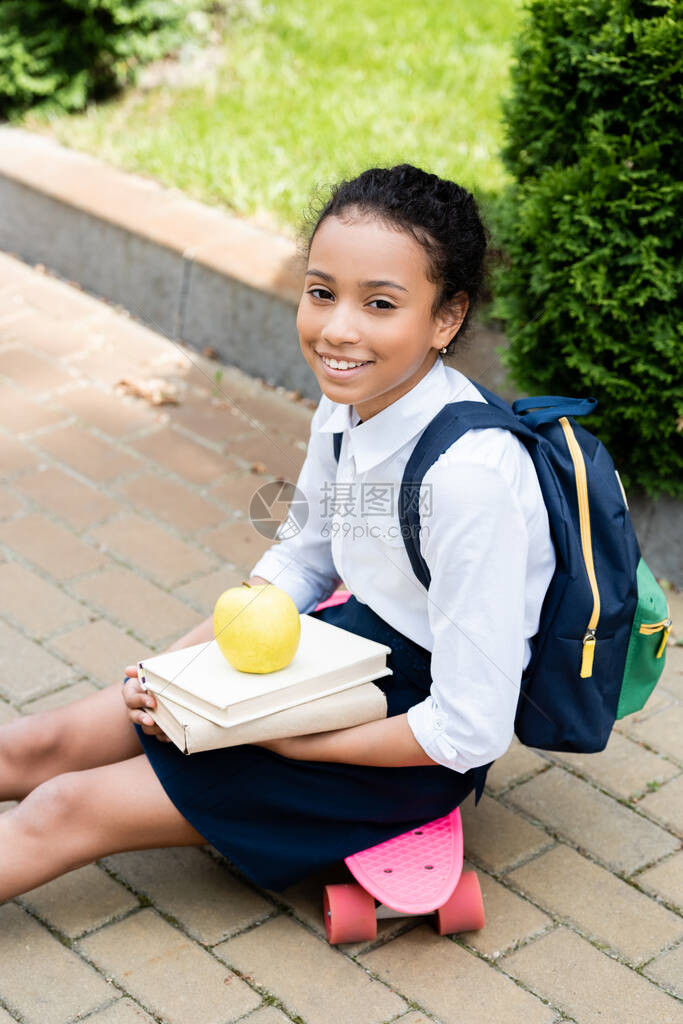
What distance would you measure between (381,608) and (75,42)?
4599mm

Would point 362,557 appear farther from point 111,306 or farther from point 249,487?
point 111,306

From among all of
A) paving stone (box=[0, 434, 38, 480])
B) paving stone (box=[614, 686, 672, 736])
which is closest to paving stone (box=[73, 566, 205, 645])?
paving stone (box=[0, 434, 38, 480])

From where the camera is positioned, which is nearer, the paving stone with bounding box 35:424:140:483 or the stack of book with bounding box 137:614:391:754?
the stack of book with bounding box 137:614:391:754

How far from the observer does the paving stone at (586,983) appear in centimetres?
219

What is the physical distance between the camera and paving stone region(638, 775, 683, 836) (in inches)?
106

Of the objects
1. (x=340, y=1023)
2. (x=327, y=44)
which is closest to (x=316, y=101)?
(x=327, y=44)

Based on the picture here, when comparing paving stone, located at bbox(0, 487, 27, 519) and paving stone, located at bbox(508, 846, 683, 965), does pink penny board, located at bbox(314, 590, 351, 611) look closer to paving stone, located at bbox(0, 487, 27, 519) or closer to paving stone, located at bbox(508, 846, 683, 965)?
paving stone, located at bbox(508, 846, 683, 965)

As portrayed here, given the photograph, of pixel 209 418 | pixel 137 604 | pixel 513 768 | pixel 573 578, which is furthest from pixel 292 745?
pixel 209 418

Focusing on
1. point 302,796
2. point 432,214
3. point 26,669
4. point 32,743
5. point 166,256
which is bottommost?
point 26,669

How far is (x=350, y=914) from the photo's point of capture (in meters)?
2.28

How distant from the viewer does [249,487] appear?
396cm

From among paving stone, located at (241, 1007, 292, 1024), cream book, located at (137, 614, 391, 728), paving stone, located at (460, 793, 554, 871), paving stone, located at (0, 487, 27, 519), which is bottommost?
paving stone, located at (0, 487, 27, 519)

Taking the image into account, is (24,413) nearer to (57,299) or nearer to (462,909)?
(57,299)

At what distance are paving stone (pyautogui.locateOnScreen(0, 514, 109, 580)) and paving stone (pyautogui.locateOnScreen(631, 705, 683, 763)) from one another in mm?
1537
